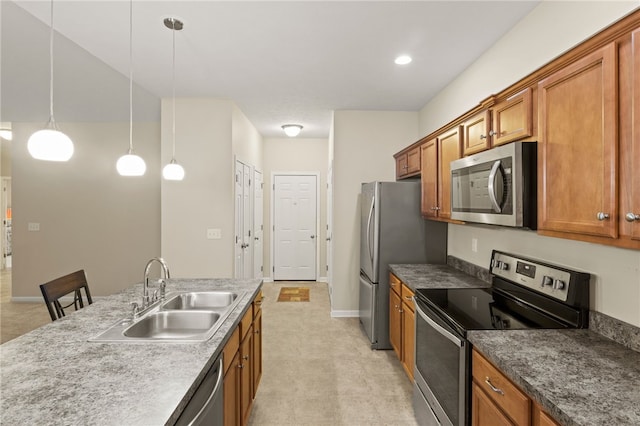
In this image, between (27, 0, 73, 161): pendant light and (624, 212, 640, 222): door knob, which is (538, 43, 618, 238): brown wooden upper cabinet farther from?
(27, 0, 73, 161): pendant light

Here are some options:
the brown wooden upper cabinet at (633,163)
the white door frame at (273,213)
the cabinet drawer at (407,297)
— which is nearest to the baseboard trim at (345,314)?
the cabinet drawer at (407,297)

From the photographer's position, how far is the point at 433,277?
2895 millimetres

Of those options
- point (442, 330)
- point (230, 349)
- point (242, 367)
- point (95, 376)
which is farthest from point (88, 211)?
point (442, 330)

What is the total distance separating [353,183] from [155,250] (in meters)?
3.15

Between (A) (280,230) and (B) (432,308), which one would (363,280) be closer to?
(B) (432,308)

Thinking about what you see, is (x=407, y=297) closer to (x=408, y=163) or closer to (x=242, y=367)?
(x=242, y=367)

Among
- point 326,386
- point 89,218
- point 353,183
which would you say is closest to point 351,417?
point 326,386

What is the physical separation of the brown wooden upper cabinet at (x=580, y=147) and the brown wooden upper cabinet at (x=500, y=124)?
0.35 ft

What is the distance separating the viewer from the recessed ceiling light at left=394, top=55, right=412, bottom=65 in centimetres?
290

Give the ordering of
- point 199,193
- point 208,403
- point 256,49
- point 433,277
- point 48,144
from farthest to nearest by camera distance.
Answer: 1. point 199,193
2. point 433,277
3. point 256,49
4. point 48,144
5. point 208,403

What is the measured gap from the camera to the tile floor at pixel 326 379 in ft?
7.96

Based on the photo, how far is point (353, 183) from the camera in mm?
4539

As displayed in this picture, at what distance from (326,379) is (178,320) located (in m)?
1.53

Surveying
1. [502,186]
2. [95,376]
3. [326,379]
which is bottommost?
[326,379]
